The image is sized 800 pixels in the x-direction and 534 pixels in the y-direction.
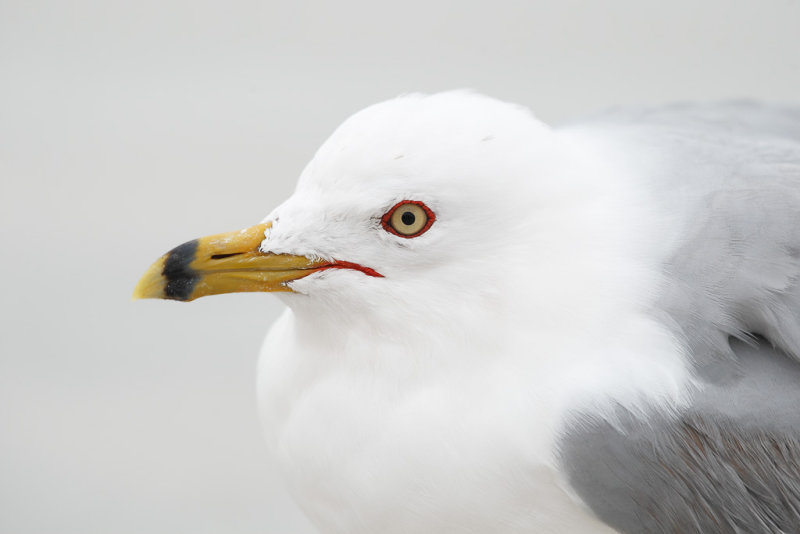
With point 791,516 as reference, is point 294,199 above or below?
above

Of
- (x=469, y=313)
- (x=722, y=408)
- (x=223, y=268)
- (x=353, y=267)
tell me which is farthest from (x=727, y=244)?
(x=223, y=268)

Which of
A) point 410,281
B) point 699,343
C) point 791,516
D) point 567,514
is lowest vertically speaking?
point 791,516

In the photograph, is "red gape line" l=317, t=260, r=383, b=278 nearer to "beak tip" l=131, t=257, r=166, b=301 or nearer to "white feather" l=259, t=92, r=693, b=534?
"white feather" l=259, t=92, r=693, b=534

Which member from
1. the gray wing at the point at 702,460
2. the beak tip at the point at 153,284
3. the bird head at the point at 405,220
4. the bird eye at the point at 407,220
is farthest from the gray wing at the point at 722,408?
the beak tip at the point at 153,284

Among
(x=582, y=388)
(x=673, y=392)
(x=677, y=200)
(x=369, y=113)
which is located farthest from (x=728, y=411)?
(x=369, y=113)

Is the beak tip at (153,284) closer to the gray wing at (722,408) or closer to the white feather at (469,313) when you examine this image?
the white feather at (469,313)

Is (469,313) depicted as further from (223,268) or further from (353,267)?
(223,268)

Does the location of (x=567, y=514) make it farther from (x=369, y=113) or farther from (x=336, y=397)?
(x=369, y=113)
